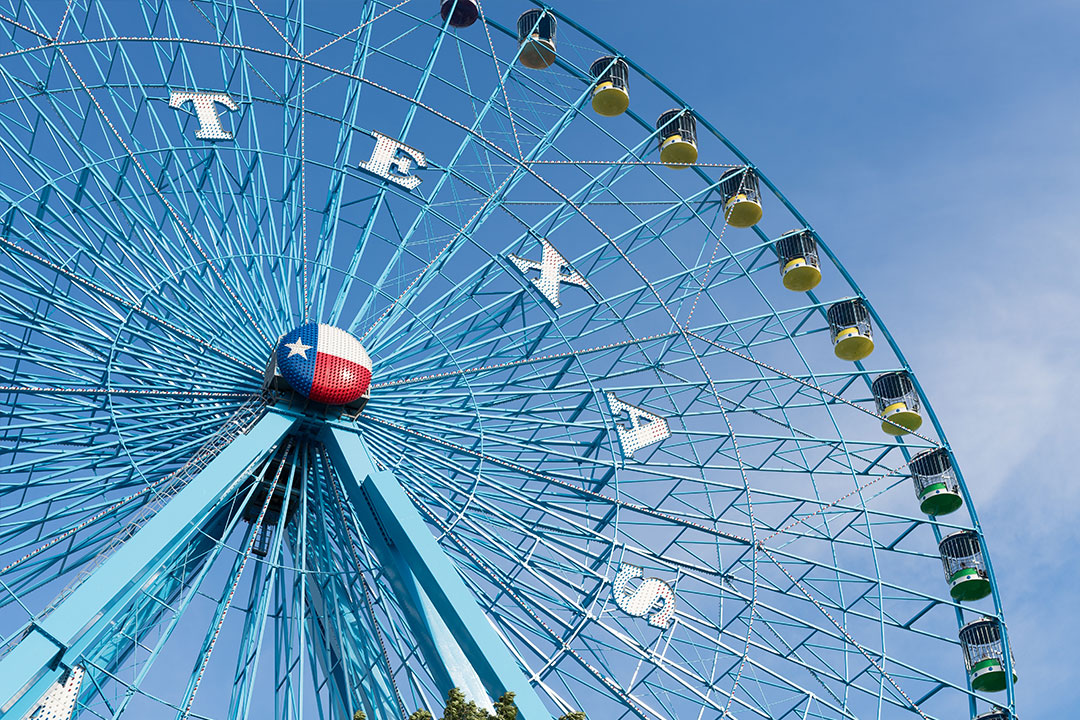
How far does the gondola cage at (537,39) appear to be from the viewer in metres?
23.8

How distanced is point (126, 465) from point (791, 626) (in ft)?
32.4

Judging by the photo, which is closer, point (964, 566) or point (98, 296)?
point (98, 296)

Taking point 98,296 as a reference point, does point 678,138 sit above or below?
above

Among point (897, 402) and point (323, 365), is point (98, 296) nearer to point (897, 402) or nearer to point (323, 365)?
point (323, 365)

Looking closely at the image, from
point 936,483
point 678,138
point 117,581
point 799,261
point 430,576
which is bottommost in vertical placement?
point 117,581

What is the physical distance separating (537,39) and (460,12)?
137 cm

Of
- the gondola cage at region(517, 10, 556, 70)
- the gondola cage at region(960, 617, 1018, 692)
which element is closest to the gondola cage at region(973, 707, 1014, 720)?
the gondola cage at region(960, 617, 1018, 692)

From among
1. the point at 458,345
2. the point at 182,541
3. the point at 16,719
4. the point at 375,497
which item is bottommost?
the point at 16,719

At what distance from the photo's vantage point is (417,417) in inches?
760

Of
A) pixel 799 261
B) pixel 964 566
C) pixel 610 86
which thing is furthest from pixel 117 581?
pixel 964 566

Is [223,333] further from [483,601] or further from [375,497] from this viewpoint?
[483,601]

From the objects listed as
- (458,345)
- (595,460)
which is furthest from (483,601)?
(458,345)

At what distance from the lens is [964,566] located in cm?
2264

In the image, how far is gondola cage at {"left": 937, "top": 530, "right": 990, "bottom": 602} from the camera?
2245 centimetres
